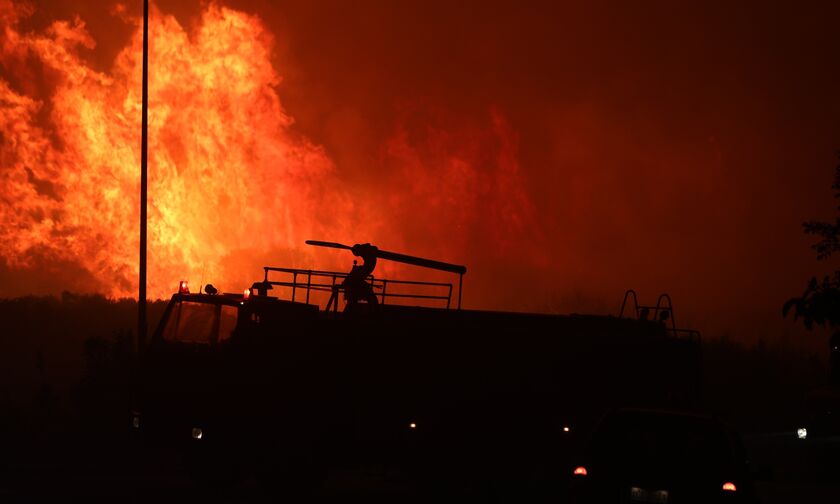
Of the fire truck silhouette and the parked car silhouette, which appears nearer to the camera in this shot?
the parked car silhouette

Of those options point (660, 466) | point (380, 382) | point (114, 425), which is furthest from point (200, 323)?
point (114, 425)

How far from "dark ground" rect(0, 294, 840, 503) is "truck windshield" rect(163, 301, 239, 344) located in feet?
5.57

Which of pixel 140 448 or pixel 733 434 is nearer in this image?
pixel 733 434

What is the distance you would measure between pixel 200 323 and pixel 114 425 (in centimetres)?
1062

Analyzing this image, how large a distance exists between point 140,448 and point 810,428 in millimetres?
32488

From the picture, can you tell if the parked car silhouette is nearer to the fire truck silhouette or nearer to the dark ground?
the dark ground

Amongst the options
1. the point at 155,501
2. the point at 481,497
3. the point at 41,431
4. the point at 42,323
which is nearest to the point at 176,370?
the point at 155,501

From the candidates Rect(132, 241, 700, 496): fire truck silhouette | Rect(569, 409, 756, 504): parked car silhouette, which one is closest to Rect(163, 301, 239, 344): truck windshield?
Rect(132, 241, 700, 496): fire truck silhouette

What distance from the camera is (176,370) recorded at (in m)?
16.2

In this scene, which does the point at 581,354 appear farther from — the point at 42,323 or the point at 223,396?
the point at 42,323

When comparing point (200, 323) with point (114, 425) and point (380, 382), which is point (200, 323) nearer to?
point (380, 382)

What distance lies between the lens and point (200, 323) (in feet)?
54.2

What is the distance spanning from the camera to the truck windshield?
53.7ft

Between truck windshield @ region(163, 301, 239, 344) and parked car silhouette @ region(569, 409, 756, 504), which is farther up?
truck windshield @ region(163, 301, 239, 344)
